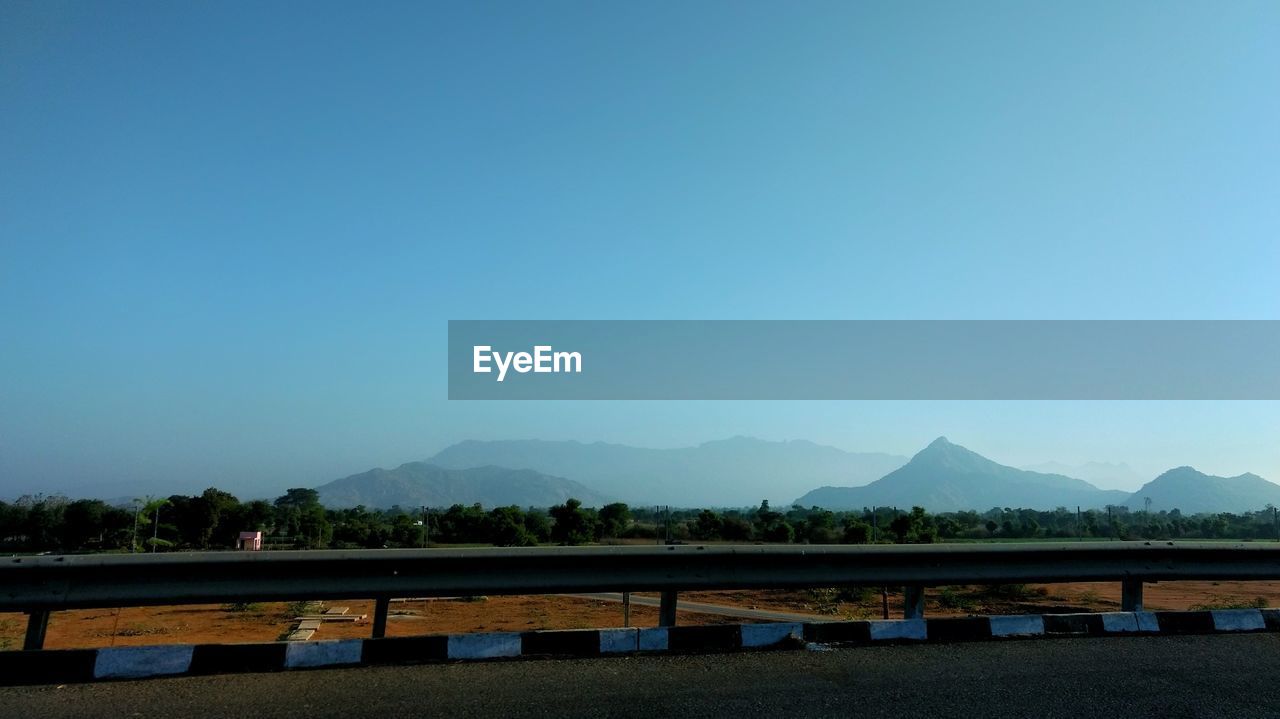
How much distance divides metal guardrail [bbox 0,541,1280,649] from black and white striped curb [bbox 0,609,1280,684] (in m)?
0.32

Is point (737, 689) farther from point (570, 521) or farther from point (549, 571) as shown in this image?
point (570, 521)

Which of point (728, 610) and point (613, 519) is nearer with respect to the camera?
point (728, 610)

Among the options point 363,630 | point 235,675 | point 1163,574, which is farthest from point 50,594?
point 363,630

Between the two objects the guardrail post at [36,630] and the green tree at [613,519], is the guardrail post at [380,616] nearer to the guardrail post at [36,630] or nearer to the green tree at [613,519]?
the guardrail post at [36,630]

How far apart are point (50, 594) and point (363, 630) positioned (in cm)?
1121

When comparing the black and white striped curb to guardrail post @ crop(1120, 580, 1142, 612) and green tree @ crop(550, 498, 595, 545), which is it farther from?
green tree @ crop(550, 498, 595, 545)

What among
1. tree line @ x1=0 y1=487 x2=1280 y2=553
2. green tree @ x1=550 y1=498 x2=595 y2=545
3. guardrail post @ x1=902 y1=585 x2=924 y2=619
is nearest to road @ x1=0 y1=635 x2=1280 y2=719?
guardrail post @ x1=902 y1=585 x2=924 y2=619

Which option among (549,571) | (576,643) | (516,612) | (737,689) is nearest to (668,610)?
(576,643)

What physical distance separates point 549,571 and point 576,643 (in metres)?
0.59

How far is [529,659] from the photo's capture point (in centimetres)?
→ 596

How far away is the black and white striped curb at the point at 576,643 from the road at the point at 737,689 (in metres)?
0.15

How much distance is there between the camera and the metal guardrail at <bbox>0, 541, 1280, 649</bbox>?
5543 millimetres

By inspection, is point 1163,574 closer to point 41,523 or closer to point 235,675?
point 235,675

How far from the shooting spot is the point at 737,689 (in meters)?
5.24
